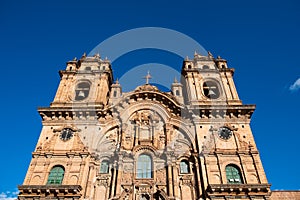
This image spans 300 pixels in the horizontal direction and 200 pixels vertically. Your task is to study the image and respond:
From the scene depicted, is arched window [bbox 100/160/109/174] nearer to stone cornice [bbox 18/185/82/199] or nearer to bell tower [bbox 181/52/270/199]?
stone cornice [bbox 18/185/82/199]

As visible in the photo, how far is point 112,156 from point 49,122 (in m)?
7.14

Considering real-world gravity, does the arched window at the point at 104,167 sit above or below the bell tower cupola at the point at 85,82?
below

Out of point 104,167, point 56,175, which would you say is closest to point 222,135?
point 104,167

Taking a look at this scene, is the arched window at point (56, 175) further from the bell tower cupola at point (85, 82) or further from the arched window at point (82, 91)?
the arched window at point (82, 91)

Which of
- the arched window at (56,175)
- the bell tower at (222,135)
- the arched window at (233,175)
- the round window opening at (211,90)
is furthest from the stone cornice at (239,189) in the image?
the arched window at (56,175)

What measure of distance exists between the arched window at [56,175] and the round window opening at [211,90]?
16.4m

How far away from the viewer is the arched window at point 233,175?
2073 centimetres

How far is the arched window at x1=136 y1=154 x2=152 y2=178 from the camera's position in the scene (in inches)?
857

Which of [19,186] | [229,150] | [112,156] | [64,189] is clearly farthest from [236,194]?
[19,186]

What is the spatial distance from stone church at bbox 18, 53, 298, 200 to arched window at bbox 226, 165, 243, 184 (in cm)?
8

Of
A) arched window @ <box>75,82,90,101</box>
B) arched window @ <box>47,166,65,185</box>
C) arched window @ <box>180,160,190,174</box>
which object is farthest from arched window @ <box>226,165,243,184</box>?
arched window @ <box>75,82,90,101</box>

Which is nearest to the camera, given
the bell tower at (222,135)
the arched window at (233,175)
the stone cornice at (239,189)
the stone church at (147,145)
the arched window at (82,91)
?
the stone cornice at (239,189)

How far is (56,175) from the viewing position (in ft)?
69.9

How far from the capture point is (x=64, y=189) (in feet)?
63.6
